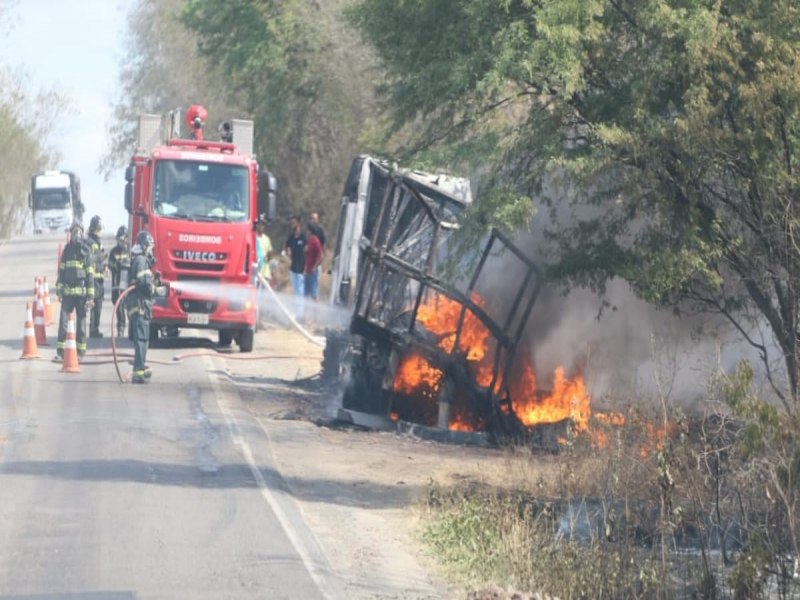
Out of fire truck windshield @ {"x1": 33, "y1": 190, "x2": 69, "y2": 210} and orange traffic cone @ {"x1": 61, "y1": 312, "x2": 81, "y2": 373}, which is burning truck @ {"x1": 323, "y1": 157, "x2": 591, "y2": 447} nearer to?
orange traffic cone @ {"x1": 61, "y1": 312, "x2": 81, "y2": 373}

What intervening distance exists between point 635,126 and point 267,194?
35.8 ft

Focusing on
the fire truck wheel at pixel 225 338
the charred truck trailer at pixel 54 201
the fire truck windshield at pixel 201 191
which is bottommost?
the charred truck trailer at pixel 54 201

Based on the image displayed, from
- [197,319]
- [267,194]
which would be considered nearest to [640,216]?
[267,194]

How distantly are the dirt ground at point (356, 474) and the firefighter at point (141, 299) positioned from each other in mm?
1500

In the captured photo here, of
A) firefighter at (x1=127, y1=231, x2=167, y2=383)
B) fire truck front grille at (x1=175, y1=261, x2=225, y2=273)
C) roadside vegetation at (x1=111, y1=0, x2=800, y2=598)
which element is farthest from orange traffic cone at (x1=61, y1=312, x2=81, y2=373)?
roadside vegetation at (x1=111, y1=0, x2=800, y2=598)

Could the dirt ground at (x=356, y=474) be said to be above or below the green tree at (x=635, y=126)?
below

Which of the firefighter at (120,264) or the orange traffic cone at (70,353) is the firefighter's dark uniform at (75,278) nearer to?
the orange traffic cone at (70,353)

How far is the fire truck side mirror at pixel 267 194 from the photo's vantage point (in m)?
22.4

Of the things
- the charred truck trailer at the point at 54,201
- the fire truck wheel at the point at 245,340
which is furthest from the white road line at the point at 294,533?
the charred truck trailer at the point at 54,201

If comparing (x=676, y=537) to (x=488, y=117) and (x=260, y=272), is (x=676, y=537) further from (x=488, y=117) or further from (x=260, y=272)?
(x=260, y=272)

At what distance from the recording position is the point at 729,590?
9.73m

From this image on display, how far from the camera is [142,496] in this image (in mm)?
12172

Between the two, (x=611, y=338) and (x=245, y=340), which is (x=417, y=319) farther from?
(x=245, y=340)

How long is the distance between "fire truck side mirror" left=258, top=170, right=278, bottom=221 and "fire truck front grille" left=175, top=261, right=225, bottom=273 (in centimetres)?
114
